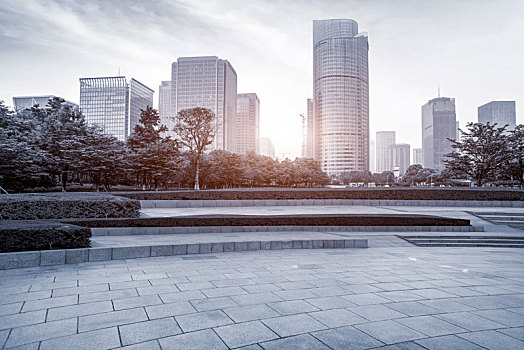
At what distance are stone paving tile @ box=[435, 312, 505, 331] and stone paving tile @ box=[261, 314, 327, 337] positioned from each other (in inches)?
63.7

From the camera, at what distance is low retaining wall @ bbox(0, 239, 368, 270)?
21.7 ft

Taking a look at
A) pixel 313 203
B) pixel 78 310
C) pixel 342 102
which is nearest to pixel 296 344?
pixel 78 310

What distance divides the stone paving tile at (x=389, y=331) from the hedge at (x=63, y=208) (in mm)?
11498

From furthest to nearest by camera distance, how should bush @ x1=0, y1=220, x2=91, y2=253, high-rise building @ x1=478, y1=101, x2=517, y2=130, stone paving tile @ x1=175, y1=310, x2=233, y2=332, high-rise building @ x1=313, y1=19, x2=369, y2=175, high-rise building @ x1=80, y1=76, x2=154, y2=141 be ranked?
high-rise building @ x1=478, y1=101, x2=517, y2=130 < high-rise building @ x1=313, y1=19, x2=369, y2=175 < high-rise building @ x1=80, y1=76, x2=154, y2=141 < bush @ x1=0, y1=220, x2=91, y2=253 < stone paving tile @ x1=175, y1=310, x2=233, y2=332

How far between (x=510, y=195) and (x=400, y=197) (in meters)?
7.04

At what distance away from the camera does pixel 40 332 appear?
3.55 metres

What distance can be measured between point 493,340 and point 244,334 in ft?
8.44

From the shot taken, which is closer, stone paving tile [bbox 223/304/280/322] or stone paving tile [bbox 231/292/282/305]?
stone paving tile [bbox 223/304/280/322]

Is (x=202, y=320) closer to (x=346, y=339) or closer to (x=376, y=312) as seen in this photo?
(x=346, y=339)

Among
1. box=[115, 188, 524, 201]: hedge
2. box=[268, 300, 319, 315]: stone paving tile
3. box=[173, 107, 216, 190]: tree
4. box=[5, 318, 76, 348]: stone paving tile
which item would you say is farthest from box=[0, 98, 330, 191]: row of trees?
box=[268, 300, 319, 315]: stone paving tile

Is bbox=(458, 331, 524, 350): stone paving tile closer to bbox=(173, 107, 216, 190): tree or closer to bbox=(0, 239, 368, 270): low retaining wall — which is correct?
bbox=(0, 239, 368, 270): low retaining wall

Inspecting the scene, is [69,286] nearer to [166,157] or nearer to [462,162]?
[166,157]

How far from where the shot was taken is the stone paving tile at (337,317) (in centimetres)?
392

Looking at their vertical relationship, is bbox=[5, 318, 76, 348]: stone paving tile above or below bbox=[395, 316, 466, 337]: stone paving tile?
above
